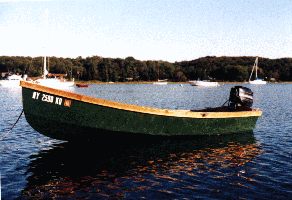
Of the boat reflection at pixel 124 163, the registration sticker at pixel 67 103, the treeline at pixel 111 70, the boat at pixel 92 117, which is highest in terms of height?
the treeline at pixel 111 70

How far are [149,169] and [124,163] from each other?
4.14 ft

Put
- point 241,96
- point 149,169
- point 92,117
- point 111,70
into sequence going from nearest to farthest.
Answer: point 149,169 < point 92,117 < point 241,96 < point 111,70

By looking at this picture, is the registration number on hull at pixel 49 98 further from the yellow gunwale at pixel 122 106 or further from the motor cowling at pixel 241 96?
the motor cowling at pixel 241 96

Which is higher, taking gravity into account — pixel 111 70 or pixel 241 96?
pixel 111 70

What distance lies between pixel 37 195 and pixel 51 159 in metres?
3.83

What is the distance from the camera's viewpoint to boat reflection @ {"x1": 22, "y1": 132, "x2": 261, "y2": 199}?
8.33m

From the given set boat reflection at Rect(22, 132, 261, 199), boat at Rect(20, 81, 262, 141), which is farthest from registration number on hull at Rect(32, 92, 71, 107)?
boat reflection at Rect(22, 132, 261, 199)

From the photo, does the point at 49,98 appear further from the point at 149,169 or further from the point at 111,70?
the point at 111,70

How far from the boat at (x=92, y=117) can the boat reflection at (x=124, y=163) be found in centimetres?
88

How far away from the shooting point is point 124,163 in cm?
1086

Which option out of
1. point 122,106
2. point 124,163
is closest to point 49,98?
point 122,106

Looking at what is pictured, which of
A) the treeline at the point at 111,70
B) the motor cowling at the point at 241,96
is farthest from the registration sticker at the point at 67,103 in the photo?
the treeline at the point at 111,70

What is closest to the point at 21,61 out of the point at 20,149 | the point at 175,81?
the point at 175,81

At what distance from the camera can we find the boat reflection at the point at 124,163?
8.33 metres
